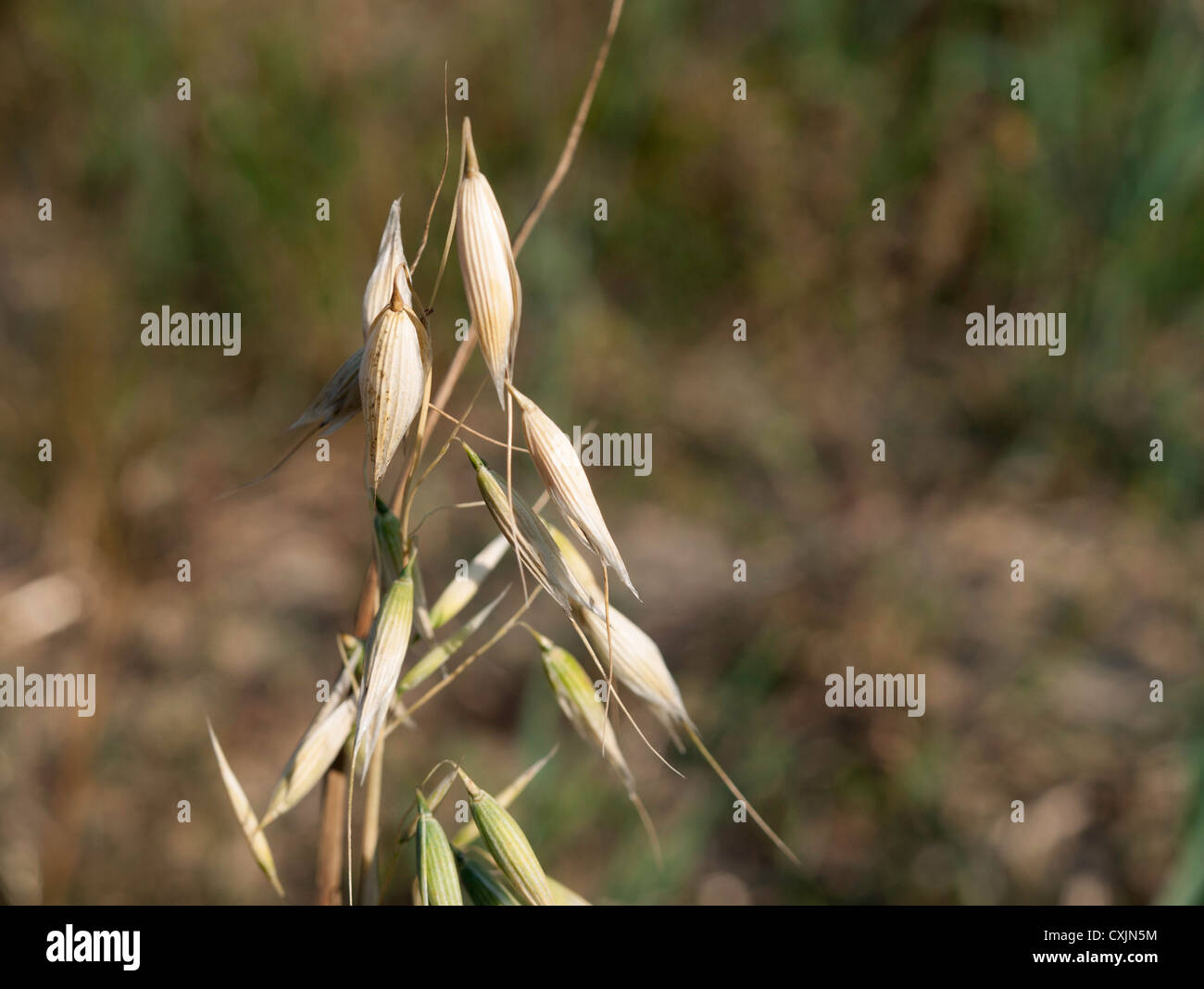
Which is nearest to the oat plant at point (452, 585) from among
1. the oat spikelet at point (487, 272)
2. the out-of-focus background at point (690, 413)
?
the oat spikelet at point (487, 272)

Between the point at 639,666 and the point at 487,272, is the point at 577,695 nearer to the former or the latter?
the point at 639,666

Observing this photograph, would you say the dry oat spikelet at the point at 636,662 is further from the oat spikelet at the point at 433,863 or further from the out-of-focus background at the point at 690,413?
the out-of-focus background at the point at 690,413

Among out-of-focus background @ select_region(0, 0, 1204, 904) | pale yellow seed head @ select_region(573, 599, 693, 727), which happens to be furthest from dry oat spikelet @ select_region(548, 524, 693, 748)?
out-of-focus background @ select_region(0, 0, 1204, 904)

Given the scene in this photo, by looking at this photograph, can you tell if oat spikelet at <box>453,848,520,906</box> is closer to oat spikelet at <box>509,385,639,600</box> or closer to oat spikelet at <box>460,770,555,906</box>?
oat spikelet at <box>460,770,555,906</box>

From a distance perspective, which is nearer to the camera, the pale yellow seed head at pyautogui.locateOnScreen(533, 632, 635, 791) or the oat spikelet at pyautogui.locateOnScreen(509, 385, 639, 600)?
the oat spikelet at pyautogui.locateOnScreen(509, 385, 639, 600)

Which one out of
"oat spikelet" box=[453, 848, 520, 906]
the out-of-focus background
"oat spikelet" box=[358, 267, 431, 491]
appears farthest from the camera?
the out-of-focus background

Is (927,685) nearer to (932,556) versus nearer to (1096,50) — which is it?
(932,556)

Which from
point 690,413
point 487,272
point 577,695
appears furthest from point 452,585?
point 690,413

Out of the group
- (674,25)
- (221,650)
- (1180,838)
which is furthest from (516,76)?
(1180,838)
